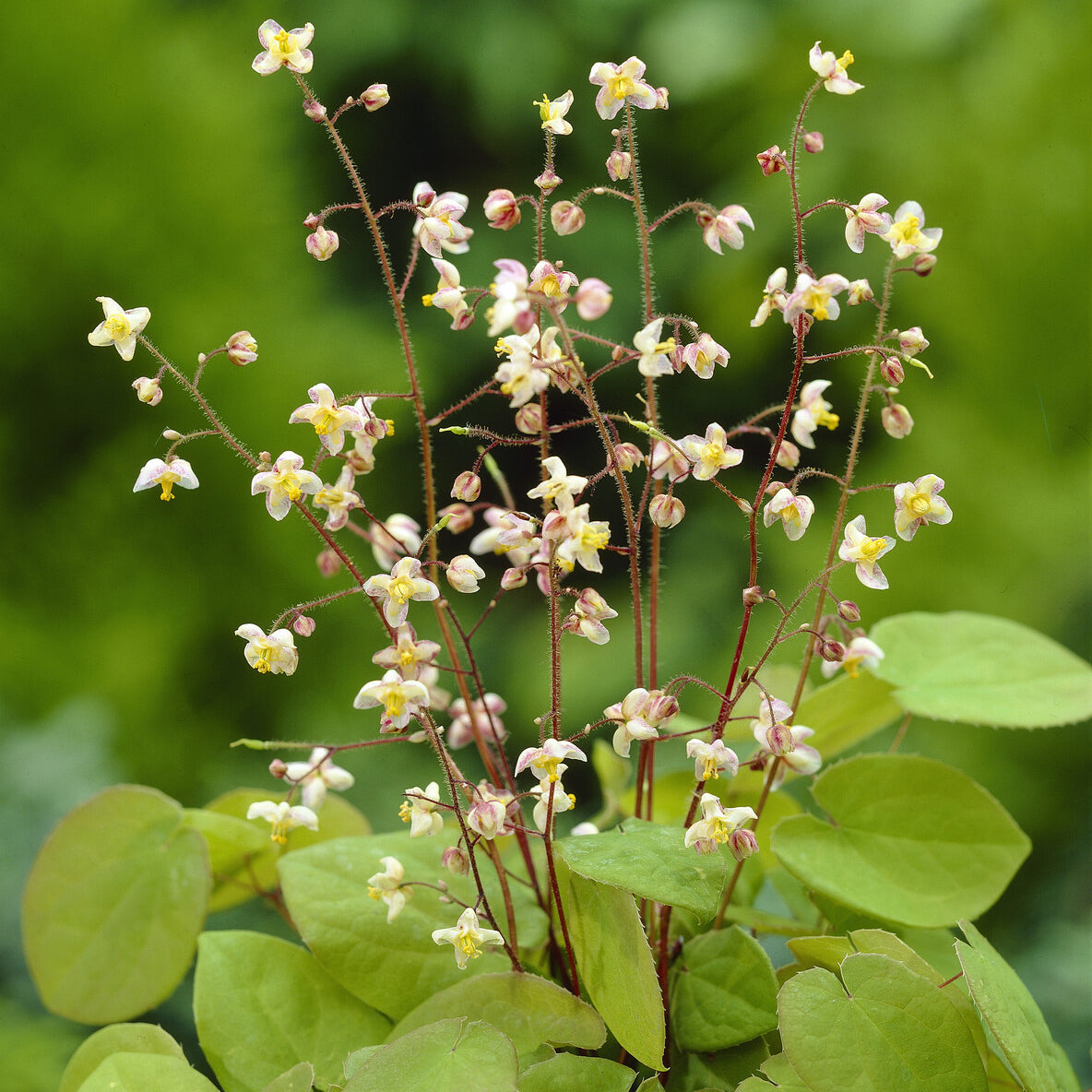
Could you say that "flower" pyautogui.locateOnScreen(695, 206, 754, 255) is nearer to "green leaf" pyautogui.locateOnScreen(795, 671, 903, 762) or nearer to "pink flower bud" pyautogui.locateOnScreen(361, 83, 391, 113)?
"pink flower bud" pyautogui.locateOnScreen(361, 83, 391, 113)

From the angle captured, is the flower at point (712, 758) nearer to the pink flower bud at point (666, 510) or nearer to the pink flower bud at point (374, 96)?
the pink flower bud at point (666, 510)

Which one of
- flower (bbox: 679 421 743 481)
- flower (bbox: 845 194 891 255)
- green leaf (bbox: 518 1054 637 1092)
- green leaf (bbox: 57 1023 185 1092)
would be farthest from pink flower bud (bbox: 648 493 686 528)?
green leaf (bbox: 57 1023 185 1092)

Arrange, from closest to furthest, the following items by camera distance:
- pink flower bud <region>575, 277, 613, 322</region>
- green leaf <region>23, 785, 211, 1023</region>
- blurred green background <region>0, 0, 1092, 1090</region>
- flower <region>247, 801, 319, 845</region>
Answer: pink flower bud <region>575, 277, 613, 322</region> → flower <region>247, 801, 319, 845</region> → green leaf <region>23, 785, 211, 1023</region> → blurred green background <region>0, 0, 1092, 1090</region>

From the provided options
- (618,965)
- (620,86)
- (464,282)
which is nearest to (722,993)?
(618,965)

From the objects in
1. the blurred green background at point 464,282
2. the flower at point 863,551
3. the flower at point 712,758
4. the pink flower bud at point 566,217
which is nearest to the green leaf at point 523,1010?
the flower at point 712,758

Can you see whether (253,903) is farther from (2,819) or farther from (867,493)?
(867,493)

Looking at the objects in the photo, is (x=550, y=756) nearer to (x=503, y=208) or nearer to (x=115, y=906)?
(x=503, y=208)

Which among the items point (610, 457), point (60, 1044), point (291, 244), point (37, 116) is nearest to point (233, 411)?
point (291, 244)
